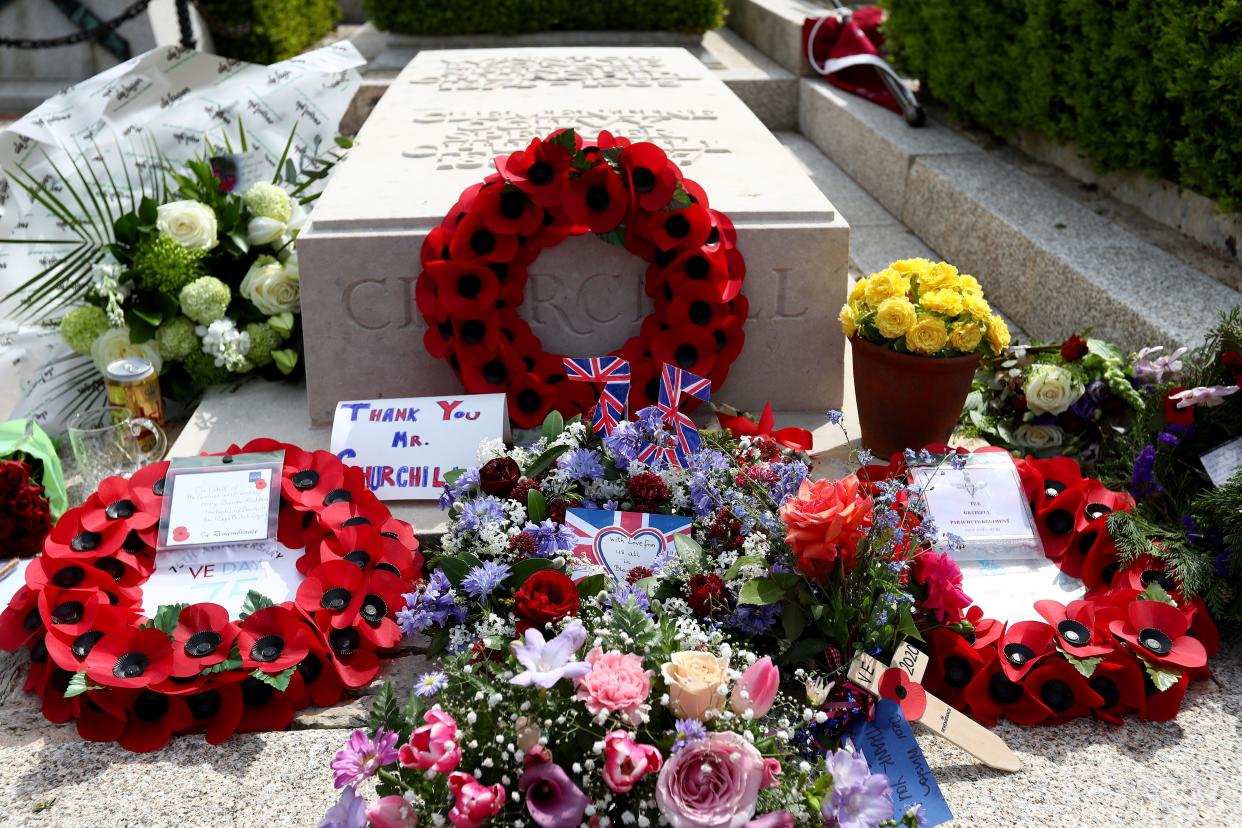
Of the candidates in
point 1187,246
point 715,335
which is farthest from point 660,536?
point 1187,246

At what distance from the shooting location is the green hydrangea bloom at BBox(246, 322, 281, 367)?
10.4 feet

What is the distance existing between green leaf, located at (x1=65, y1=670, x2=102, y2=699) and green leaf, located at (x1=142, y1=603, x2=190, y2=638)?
154 millimetres

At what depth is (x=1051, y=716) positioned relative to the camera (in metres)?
2.09

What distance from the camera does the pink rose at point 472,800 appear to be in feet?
4.83

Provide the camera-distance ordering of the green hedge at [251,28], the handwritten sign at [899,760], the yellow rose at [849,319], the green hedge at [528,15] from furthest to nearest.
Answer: the green hedge at [251,28] < the green hedge at [528,15] < the yellow rose at [849,319] < the handwritten sign at [899,760]

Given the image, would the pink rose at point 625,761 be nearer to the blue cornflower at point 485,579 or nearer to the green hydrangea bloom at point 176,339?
the blue cornflower at point 485,579

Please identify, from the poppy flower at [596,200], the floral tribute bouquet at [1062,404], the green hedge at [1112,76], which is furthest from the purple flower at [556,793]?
the green hedge at [1112,76]

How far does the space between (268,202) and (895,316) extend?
1908mm

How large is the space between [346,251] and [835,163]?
364cm

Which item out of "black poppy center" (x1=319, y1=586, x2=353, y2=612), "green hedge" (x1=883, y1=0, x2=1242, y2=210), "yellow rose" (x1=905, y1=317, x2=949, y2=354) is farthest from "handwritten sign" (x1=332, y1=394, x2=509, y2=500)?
"green hedge" (x1=883, y1=0, x2=1242, y2=210)

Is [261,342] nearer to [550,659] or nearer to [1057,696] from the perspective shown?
[550,659]

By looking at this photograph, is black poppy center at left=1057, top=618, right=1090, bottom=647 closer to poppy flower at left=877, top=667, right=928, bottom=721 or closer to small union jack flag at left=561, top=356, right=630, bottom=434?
poppy flower at left=877, top=667, right=928, bottom=721

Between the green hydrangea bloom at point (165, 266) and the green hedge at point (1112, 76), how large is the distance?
10.2ft

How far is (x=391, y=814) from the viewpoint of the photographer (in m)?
1.57
